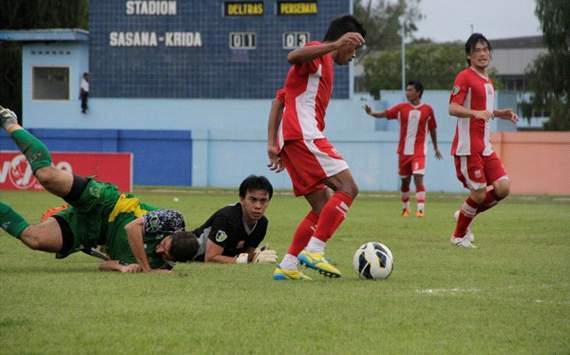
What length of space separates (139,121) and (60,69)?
4.70 m

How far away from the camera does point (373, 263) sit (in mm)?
9961

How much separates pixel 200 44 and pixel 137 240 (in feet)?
92.6

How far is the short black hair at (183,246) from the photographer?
966 cm

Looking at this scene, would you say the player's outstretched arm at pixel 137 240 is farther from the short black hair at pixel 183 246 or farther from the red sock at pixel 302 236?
the red sock at pixel 302 236

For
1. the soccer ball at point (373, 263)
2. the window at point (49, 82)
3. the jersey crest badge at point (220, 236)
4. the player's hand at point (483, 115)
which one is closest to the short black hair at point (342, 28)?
the soccer ball at point (373, 263)

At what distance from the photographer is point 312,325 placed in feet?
23.6

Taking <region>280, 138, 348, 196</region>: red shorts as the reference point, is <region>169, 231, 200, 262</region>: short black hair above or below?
below

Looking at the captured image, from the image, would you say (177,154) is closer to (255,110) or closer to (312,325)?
(255,110)

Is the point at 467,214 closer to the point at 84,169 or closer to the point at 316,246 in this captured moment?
the point at 316,246

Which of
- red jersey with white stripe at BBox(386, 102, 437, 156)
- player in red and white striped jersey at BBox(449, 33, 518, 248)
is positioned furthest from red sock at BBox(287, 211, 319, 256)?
red jersey with white stripe at BBox(386, 102, 437, 156)

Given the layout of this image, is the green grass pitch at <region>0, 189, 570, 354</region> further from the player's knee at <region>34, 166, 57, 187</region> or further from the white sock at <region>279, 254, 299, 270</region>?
the player's knee at <region>34, 166, 57, 187</region>

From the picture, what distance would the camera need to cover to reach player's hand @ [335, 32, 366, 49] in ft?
30.6

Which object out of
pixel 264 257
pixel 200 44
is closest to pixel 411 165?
pixel 264 257

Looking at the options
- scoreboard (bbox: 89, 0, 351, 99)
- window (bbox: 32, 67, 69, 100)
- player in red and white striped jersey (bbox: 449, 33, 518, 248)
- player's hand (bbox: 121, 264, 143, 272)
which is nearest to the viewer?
player's hand (bbox: 121, 264, 143, 272)
